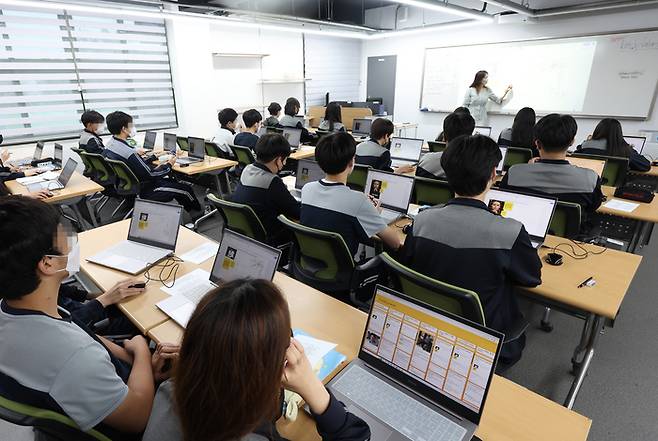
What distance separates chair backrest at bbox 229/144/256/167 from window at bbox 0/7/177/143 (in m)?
3.13

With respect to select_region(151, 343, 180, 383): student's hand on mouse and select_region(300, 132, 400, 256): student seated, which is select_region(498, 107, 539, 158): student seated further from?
select_region(151, 343, 180, 383): student's hand on mouse

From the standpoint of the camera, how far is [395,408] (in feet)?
3.48

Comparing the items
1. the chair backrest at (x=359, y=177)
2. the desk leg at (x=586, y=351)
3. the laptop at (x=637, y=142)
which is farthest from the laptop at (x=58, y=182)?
the laptop at (x=637, y=142)

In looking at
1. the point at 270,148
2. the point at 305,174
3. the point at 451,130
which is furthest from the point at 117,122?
the point at 451,130

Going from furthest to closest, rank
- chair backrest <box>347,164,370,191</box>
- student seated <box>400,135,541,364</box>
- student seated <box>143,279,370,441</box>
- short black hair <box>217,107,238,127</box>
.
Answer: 1. short black hair <box>217,107,238,127</box>
2. chair backrest <box>347,164,370,191</box>
3. student seated <box>400,135,541,364</box>
4. student seated <box>143,279,370,441</box>

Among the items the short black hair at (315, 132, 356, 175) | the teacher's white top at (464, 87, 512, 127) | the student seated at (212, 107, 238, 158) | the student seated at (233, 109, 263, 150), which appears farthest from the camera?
the teacher's white top at (464, 87, 512, 127)

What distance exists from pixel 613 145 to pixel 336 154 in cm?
329

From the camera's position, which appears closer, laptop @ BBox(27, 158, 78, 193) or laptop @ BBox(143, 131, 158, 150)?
laptop @ BBox(27, 158, 78, 193)

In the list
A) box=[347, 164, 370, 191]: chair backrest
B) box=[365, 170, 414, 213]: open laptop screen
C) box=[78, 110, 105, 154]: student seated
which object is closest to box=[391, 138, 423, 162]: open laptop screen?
box=[347, 164, 370, 191]: chair backrest

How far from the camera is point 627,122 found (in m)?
6.24

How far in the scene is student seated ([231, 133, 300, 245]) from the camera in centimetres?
269

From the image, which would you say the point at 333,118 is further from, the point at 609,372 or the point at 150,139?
the point at 609,372

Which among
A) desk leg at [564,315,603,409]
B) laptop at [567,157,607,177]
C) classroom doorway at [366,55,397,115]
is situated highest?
classroom doorway at [366,55,397,115]

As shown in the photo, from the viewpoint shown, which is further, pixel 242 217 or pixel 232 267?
pixel 242 217
